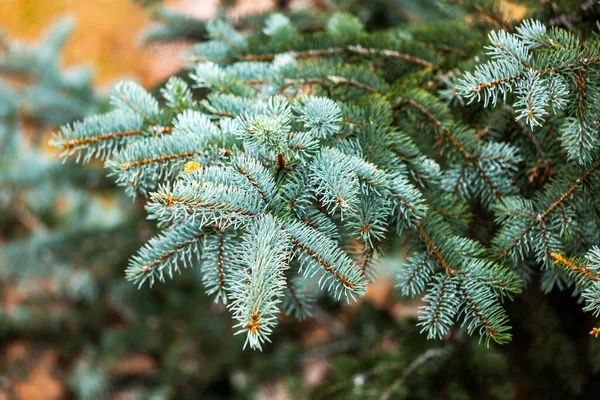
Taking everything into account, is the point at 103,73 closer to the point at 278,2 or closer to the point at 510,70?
the point at 278,2

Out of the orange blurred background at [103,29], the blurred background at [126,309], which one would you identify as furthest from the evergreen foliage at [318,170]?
the orange blurred background at [103,29]

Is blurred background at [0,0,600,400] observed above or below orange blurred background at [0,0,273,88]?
below

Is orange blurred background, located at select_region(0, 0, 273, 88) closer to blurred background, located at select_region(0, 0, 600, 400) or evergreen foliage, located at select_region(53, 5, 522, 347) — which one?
blurred background, located at select_region(0, 0, 600, 400)

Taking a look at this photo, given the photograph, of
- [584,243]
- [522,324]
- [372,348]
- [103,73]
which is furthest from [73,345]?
[103,73]

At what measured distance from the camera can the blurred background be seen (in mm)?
1061

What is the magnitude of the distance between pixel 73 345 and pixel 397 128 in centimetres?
154

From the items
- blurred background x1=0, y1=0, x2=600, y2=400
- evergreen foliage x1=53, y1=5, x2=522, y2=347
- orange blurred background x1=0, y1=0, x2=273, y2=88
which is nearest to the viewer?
evergreen foliage x1=53, y1=5, x2=522, y2=347

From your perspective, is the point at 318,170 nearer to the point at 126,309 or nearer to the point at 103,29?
the point at 126,309

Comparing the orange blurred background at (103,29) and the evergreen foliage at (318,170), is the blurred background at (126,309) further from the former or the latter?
the orange blurred background at (103,29)

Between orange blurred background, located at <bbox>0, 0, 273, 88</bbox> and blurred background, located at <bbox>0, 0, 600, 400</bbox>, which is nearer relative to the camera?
blurred background, located at <bbox>0, 0, 600, 400</bbox>

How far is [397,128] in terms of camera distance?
26.8 inches

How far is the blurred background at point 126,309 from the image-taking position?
1061 mm

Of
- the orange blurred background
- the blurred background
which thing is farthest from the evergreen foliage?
the orange blurred background

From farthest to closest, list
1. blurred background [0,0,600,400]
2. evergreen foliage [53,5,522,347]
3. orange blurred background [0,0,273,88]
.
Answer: orange blurred background [0,0,273,88] → blurred background [0,0,600,400] → evergreen foliage [53,5,522,347]
